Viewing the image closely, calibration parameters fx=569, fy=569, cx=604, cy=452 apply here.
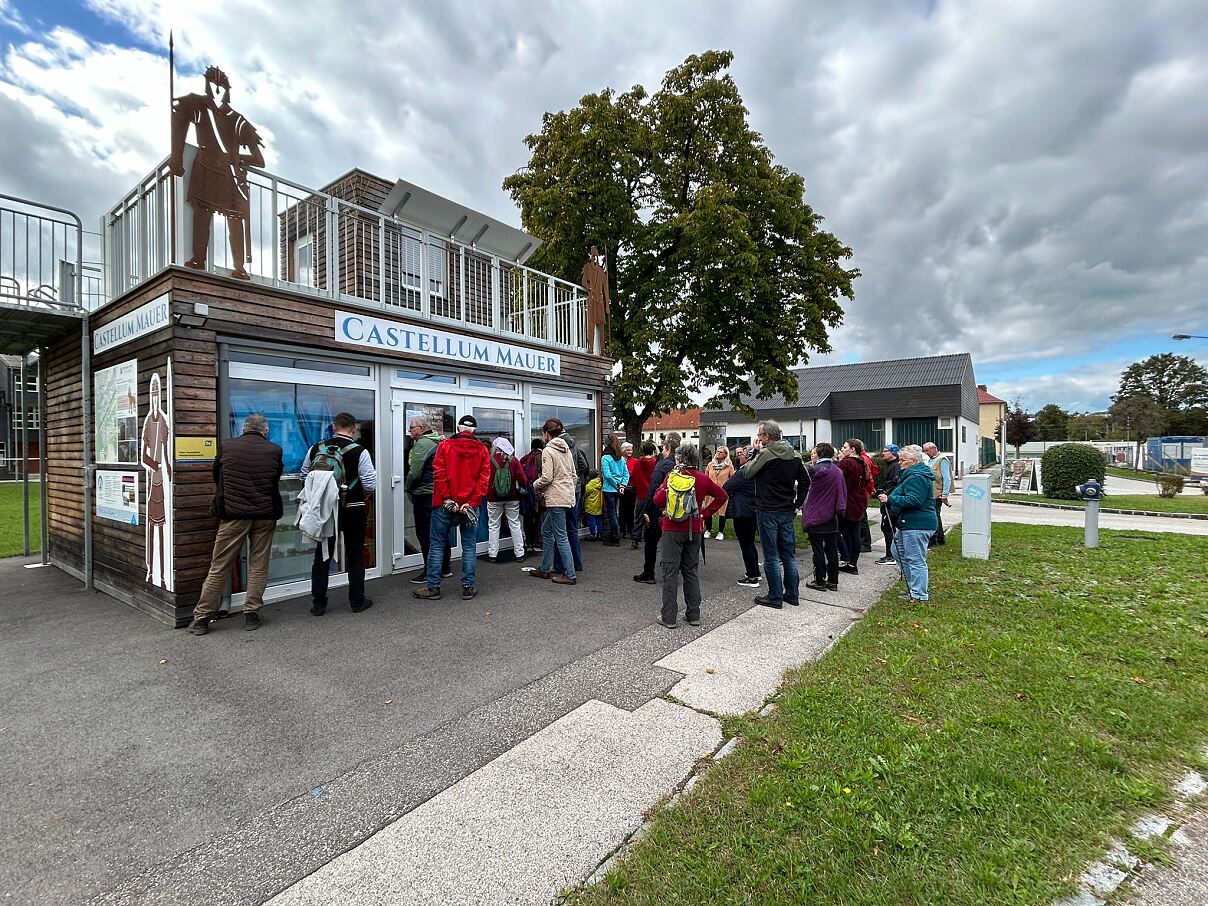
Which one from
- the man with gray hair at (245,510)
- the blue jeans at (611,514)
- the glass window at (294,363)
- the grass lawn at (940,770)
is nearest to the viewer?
the grass lawn at (940,770)

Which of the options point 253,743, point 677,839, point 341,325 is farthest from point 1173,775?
point 341,325

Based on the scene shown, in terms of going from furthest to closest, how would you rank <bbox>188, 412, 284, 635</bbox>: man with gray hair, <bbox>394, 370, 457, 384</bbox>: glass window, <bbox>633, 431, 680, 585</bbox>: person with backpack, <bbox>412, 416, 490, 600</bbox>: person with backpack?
1. <bbox>394, 370, 457, 384</bbox>: glass window
2. <bbox>633, 431, 680, 585</bbox>: person with backpack
3. <bbox>412, 416, 490, 600</bbox>: person with backpack
4. <bbox>188, 412, 284, 635</bbox>: man with gray hair

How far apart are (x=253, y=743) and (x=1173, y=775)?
482 cm

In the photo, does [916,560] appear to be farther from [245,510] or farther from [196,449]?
[196,449]

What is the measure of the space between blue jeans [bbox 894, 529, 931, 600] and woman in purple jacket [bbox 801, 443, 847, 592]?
733 millimetres

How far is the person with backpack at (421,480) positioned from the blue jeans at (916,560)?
5135 mm

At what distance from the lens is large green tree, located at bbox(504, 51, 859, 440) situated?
14.3 meters

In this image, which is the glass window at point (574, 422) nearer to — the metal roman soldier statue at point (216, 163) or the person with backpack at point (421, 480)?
the person with backpack at point (421, 480)

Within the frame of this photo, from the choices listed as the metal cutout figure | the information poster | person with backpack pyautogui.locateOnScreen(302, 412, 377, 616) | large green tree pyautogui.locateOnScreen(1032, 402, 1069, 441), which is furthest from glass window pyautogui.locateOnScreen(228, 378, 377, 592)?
large green tree pyautogui.locateOnScreen(1032, 402, 1069, 441)

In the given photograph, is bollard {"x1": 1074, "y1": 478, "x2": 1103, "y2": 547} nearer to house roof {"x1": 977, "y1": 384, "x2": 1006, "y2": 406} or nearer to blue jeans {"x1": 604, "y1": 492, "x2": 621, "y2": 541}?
blue jeans {"x1": 604, "y1": 492, "x2": 621, "y2": 541}

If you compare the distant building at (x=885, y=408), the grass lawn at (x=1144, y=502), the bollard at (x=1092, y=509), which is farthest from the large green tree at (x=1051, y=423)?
the bollard at (x=1092, y=509)

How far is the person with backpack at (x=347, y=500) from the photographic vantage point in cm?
550

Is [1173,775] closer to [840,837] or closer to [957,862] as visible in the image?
[957,862]

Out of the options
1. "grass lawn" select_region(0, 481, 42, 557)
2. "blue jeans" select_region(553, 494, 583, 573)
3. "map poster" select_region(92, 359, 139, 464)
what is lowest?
"grass lawn" select_region(0, 481, 42, 557)
